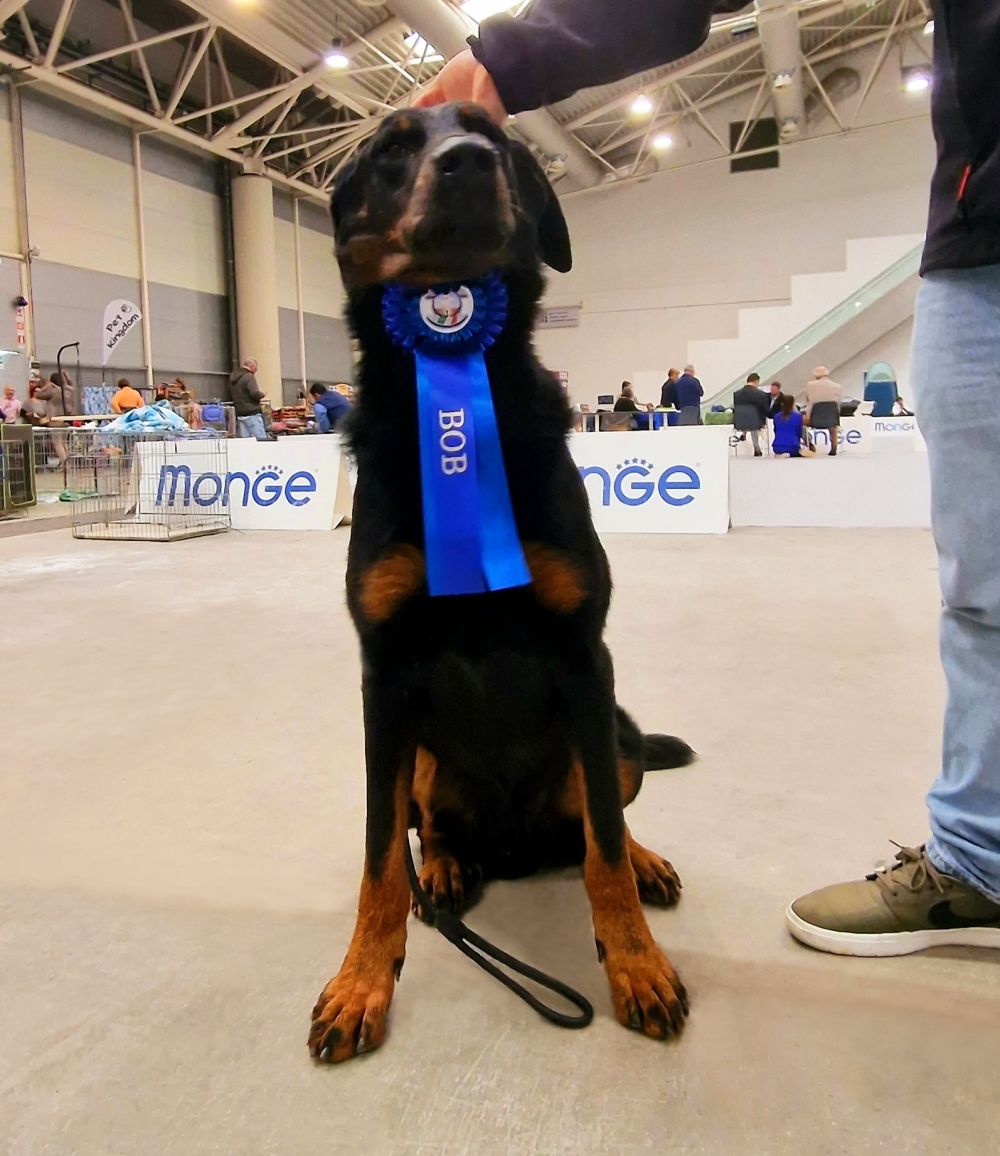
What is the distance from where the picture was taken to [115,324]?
12.5 metres

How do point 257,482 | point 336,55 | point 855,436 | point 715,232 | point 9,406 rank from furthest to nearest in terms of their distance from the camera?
point 715,232, point 855,436, point 336,55, point 9,406, point 257,482

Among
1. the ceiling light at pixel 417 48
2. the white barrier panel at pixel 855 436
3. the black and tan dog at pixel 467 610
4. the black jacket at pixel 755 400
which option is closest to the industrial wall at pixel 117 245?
the ceiling light at pixel 417 48

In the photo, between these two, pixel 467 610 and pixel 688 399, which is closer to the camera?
pixel 467 610

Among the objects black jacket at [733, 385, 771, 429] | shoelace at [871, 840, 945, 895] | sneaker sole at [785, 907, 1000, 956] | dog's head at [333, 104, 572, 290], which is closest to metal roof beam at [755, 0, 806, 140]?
black jacket at [733, 385, 771, 429]

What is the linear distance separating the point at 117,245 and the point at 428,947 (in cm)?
1386

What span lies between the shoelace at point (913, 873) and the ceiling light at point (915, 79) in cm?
1702

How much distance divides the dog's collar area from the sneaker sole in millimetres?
979

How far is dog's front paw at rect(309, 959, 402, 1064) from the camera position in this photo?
3.27 feet

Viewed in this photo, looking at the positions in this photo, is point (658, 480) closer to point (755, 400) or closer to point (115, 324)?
point (755, 400)

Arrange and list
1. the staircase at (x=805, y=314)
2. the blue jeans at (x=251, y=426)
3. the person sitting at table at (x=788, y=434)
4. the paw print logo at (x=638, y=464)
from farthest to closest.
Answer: the staircase at (x=805, y=314) → the person sitting at table at (x=788, y=434) → the blue jeans at (x=251, y=426) → the paw print logo at (x=638, y=464)

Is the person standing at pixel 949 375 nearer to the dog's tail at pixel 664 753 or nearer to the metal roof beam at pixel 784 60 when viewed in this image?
the dog's tail at pixel 664 753

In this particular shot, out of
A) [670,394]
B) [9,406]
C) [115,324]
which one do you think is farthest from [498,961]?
[115,324]

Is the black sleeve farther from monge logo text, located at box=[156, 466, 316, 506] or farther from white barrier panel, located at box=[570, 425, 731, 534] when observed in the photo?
monge logo text, located at box=[156, 466, 316, 506]

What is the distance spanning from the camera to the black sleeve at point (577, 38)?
119cm
